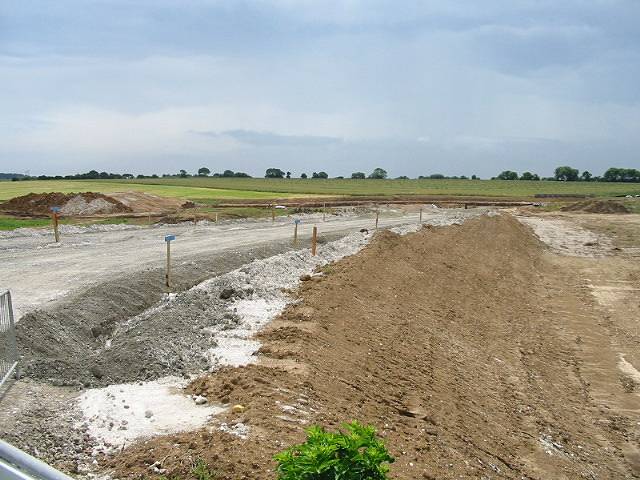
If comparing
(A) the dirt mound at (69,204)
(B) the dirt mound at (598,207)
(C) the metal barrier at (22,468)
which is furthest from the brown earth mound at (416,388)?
(B) the dirt mound at (598,207)

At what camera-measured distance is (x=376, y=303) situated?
695 inches

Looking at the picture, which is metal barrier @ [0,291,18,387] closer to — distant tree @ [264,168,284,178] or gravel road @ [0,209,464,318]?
gravel road @ [0,209,464,318]

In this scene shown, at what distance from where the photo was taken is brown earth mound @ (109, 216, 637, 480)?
24.8 feet

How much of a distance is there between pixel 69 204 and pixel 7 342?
43693mm

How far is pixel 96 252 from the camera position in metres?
23.0

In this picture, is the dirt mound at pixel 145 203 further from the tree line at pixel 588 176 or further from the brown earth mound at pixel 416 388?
the tree line at pixel 588 176

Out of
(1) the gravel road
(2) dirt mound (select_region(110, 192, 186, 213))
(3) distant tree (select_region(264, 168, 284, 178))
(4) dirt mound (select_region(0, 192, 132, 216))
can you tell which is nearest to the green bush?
(1) the gravel road

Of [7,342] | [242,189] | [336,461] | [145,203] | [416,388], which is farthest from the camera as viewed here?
[242,189]

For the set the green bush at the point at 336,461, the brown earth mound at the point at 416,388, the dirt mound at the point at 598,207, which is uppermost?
the green bush at the point at 336,461

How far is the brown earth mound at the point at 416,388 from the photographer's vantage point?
24.8 ft

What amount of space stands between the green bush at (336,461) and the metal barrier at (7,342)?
549 cm

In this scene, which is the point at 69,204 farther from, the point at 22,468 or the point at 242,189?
the point at 22,468

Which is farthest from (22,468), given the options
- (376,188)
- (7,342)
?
(376,188)

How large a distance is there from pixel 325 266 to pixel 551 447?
39.0ft
